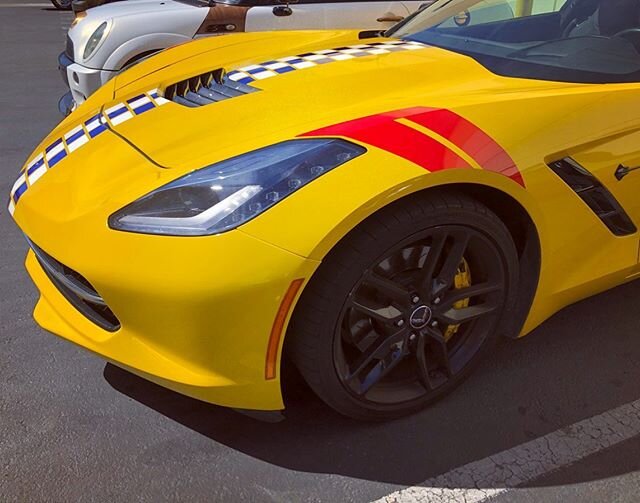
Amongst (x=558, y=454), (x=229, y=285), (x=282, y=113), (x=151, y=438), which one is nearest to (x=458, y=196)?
(x=282, y=113)

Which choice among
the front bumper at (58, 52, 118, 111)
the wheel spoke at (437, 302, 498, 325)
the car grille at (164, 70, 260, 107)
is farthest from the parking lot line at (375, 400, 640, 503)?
the front bumper at (58, 52, 118, 111)

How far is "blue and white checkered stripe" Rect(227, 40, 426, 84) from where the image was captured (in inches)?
97.4

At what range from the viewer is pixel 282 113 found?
6.84 feet

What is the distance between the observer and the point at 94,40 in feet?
15.5

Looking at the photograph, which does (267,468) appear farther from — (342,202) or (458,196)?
(458,196)

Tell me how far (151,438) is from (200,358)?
0.46 meters

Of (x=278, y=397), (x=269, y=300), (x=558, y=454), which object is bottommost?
(x=558, y=454)

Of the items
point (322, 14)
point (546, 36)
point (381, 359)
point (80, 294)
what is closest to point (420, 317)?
point (381, 359)

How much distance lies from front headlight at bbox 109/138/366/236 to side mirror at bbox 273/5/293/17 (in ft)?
11.5

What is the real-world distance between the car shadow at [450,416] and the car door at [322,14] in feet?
10.7

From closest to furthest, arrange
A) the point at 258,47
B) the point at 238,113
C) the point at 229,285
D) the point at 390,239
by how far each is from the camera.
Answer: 1. the point at 229,285
2. the point at 390,239
3. the point at 238,113
4. the point at 258,47

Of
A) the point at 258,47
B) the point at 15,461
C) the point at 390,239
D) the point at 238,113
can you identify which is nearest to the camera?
the point at 390,239

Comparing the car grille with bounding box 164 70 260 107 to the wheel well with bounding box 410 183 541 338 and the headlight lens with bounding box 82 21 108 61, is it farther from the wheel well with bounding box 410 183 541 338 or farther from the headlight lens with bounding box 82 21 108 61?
the headlight lens with bounding box 82 21 108 61

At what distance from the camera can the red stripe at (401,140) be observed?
183 cm
